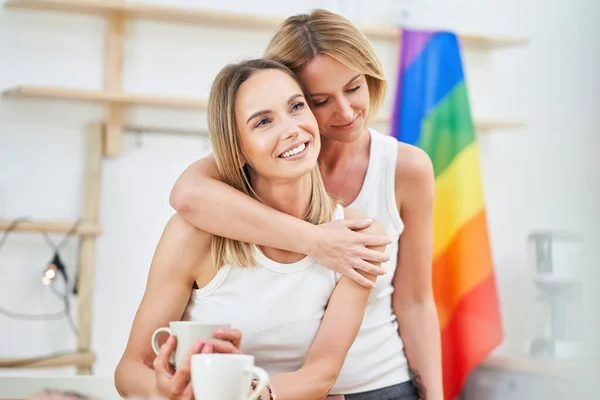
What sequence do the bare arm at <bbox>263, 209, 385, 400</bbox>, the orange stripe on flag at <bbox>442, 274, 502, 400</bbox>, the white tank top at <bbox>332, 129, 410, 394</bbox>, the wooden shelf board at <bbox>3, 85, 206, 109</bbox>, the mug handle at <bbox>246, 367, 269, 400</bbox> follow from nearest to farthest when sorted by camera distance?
the mug handle at <bbox>246, 367, 269, 400</bbox> < the bare arm at <bbox>263, 209, 385, 400</bbox> < the white tank top at <bbox>332, 129, 410, 394</bbox> < the wooden shelf board at <bbox>3, 85, 206, 109</bbox> < the orange stripe on flag at <bbox>442, 274, 502, 400</bbox>

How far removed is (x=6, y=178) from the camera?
203 cm

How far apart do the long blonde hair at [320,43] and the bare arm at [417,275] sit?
0.56ft

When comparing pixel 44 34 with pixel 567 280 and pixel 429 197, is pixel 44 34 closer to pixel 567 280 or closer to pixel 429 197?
pixel 429 197

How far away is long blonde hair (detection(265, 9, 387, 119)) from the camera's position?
107 centimetres

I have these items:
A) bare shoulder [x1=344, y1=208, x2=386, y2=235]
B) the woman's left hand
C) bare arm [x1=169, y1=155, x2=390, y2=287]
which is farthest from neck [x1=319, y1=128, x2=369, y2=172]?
the woman's left hand

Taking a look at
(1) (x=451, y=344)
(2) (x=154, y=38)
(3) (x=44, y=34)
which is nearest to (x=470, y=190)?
(1) (x=451, y=344)

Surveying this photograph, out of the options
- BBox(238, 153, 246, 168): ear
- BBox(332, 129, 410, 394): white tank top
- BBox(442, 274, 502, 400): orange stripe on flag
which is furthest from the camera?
BBox(442, 274, 502, 400): orange stripe on flag

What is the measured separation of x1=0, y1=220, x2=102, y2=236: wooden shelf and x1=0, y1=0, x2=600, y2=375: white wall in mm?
51

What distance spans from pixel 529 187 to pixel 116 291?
4.07 feet

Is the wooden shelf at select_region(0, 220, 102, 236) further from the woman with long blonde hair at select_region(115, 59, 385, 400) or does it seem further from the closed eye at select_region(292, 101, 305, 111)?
the closed eye at select_region(292, 101, 305, 111)

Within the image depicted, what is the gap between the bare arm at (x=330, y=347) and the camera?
882mm

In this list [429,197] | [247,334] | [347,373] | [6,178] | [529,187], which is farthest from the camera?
[529,187]

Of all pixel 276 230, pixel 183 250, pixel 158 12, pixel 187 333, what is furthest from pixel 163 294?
pixel 158 12

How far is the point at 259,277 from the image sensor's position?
986 millimetres
